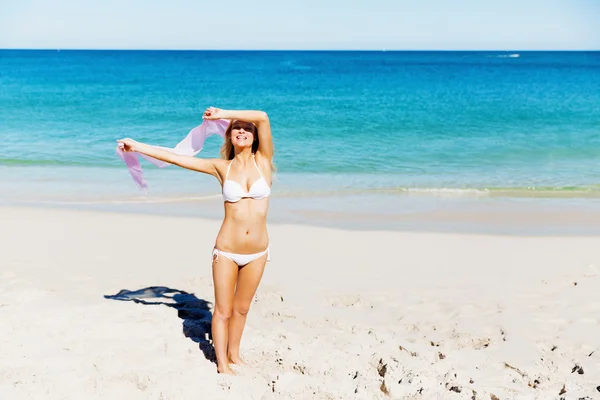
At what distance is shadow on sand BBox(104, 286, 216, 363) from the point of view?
5810 millimetres

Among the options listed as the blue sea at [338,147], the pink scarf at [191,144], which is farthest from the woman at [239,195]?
the blue sea at [338,147]

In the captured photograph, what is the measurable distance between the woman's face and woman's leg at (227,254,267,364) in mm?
869

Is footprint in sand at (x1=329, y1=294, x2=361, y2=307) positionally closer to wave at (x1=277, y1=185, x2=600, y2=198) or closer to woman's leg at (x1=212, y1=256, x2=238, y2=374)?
woman's leg at (x1=212, y1=256, x2=238, y2=374)

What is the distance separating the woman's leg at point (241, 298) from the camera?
500cm

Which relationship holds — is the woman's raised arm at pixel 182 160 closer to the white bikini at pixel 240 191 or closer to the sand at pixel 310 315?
the white bikini at pixel 240 191

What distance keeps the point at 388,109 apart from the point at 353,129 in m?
8.12

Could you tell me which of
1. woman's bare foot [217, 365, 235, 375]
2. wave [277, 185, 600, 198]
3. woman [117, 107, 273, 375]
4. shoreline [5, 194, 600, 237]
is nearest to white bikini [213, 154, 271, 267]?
woman [117, 107, 273, 375]

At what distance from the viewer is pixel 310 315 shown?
689 cm

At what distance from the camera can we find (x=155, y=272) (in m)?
8.23

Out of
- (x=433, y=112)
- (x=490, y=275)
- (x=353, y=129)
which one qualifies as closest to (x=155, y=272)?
(x=490, y=275)

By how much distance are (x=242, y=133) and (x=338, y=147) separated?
53.2 feet

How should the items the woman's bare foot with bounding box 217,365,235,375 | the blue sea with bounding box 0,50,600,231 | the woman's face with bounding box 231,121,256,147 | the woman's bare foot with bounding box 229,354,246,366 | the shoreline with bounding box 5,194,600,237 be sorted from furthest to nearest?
1. the blue sea with bounding box 0,50,600,231
2. the shoreline with bounding box 5,194,600,237
3. the woman's bare foot with bounding box 229,354,246,366
4. the woman's bare foot with bounding box 217,365,235,375
5. the woman's face with bounding box 231,121,256,147

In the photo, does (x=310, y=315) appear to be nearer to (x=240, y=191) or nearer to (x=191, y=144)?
(x=191, y=144)

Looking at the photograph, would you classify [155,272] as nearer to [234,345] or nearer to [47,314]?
[47,314]
